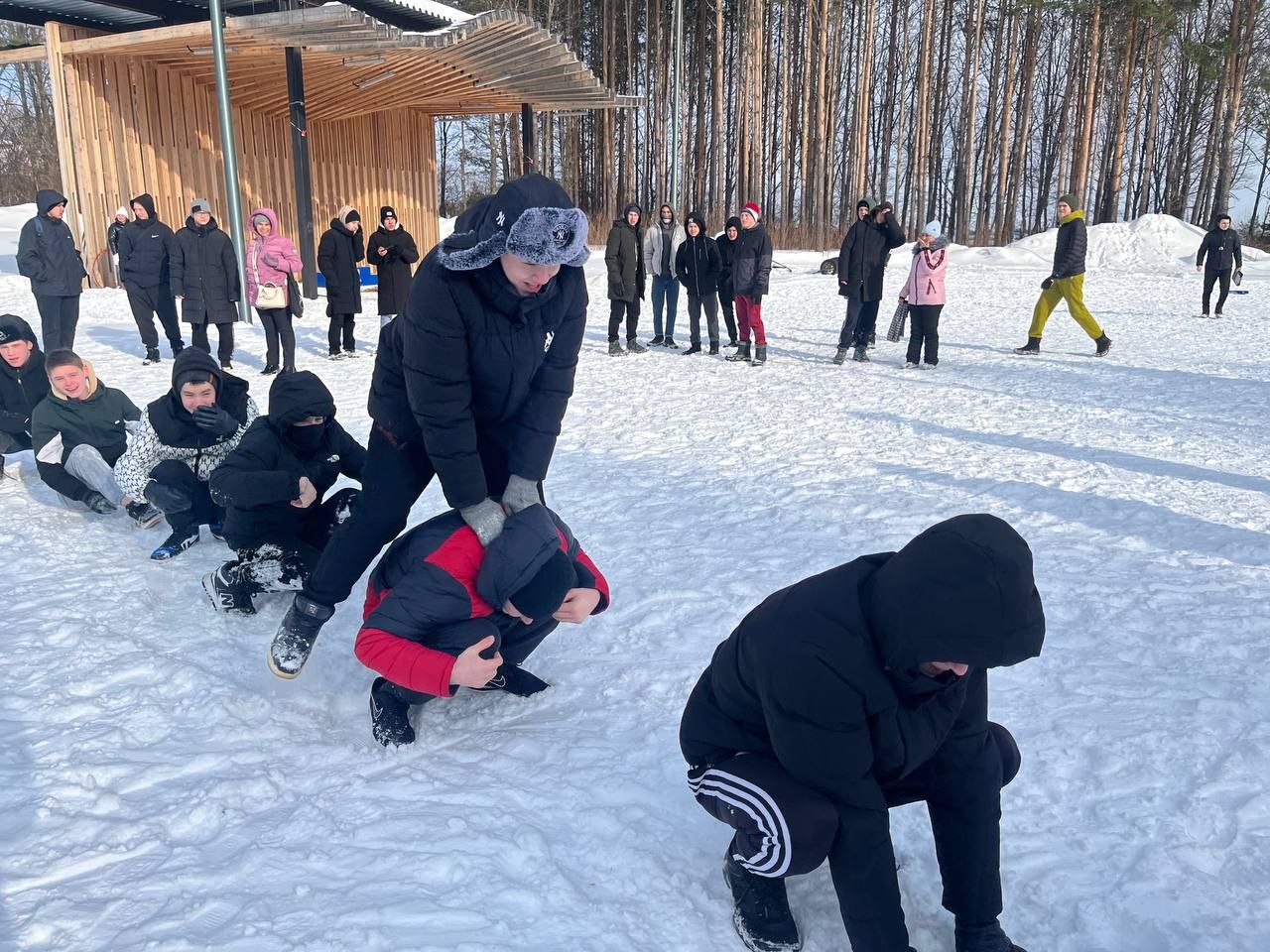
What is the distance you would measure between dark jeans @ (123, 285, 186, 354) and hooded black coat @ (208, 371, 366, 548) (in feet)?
21.2

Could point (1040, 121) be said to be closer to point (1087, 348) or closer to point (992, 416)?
point (1087, 348)

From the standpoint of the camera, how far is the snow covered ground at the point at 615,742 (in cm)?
199

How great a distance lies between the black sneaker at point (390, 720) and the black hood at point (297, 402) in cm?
121

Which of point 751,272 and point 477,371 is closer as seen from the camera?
point 477,371

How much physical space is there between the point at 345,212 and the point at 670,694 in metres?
7.80

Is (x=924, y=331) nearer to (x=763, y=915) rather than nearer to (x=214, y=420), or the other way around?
(x=214, y=420)

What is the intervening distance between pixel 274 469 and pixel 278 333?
5713 millimetres

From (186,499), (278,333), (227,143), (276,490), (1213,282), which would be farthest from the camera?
(1213,282)

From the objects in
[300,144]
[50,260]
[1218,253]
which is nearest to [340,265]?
[50,260]

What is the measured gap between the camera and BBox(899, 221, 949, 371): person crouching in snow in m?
8.86

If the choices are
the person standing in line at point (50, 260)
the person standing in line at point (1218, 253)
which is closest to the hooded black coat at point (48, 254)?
the person standing in line at point (50, 260)

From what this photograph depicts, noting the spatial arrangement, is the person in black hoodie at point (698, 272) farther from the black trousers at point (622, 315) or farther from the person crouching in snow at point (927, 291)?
the person crouching in snow at point (927, 291)

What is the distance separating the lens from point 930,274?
8.83 metres

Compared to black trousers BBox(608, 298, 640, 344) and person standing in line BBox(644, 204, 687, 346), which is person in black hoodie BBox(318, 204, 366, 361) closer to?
black trousers BBox(608, 298, 640, 344)
